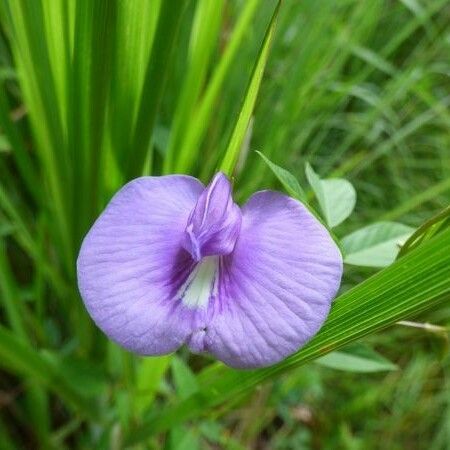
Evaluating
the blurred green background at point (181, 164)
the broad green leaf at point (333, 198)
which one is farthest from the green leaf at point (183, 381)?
the broad green leaf at point (333, 198)

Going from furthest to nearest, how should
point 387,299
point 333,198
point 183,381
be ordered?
point 183,381, point 333,198, point 387,299

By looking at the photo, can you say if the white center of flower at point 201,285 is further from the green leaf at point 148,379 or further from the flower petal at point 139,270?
the green leaf at point 148,379

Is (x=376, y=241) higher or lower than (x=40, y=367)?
higher

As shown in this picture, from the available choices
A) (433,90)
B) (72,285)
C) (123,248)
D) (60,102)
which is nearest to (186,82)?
(60,102)

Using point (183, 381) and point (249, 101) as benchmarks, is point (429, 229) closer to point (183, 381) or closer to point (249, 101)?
point (249, 101)

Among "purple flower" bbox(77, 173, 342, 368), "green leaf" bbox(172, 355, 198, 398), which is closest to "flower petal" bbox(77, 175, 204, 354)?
"purple flower" bbox(77, 173, 342, 368)

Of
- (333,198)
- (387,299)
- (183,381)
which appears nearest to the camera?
(387,299)

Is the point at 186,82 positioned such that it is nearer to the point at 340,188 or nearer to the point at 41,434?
the point at 340,188

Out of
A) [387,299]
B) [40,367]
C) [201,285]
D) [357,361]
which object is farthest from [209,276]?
[40,367]
